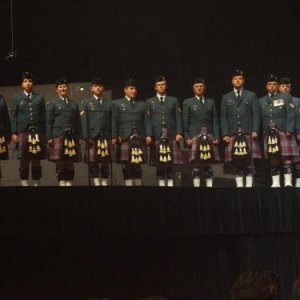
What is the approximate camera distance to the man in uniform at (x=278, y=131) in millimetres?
9781

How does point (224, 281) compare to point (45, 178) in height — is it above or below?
below

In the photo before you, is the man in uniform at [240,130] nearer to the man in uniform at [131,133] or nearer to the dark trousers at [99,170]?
the man in uniform at [131,133]

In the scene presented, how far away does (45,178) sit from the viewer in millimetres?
11242

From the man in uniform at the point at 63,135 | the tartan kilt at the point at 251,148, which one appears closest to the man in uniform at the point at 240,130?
→ the tartan kilt at the point at 251,148

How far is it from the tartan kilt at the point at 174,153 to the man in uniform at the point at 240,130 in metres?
0.59

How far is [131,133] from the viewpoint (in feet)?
31.4

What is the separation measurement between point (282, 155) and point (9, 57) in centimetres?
406

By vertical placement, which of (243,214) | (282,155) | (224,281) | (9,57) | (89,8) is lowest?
(224,281)

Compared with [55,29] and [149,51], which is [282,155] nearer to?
[149,51]

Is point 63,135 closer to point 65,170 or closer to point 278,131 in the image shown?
point 65,170

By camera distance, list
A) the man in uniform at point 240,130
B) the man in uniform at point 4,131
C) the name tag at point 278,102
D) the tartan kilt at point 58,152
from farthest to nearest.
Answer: the name tag at point 278,102 → the man in uniform at point 240,130 → the tartan kilt at point 58,152 → the man in uniform at point 4,131

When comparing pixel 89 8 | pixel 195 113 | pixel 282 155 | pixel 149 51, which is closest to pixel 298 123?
pixel 282 155

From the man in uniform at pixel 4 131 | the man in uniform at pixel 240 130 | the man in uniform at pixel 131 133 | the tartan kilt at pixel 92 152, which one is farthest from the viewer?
the man in uniform at pixel 240 130

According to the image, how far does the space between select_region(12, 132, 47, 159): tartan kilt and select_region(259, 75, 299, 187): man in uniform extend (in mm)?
2702
